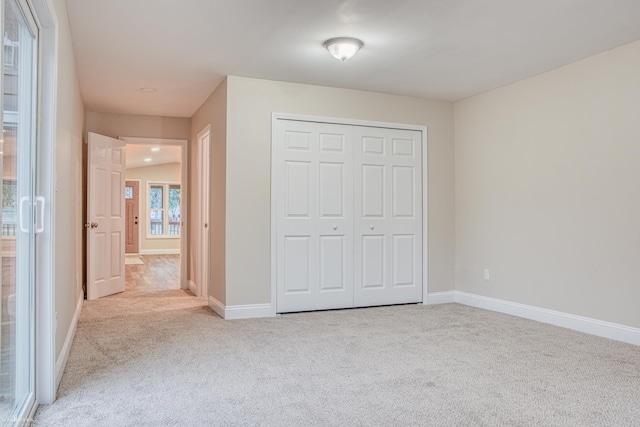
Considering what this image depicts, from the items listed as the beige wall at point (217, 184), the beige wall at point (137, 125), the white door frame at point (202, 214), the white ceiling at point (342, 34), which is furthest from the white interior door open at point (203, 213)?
the white ceiling at point (342, 34)

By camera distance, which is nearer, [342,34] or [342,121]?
[342,34]

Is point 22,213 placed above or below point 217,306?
above

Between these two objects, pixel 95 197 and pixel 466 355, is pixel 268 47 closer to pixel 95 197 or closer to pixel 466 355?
pixel 466 355

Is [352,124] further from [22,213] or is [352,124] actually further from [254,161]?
[22,213]

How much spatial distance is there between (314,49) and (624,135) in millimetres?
2578

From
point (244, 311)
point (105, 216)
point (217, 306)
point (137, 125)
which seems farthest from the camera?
point (137, 125)

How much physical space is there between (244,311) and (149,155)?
7.31 m

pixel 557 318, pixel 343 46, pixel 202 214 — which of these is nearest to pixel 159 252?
Answer: pixel 202 214

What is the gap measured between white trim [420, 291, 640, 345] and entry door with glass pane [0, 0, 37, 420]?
4024mm

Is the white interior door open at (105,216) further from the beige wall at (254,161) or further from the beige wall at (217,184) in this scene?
the beige wall at (254,161)

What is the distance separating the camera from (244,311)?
4504mm

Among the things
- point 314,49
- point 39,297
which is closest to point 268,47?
point 314,49

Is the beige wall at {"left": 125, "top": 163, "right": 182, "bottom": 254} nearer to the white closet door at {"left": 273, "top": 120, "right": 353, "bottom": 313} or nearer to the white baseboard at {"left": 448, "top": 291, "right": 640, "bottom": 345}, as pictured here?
the white closet door at {"left": 273, "top": 120, "right": 353, "bottom": 313}

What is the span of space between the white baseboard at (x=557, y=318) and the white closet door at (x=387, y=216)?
19.9 inches
